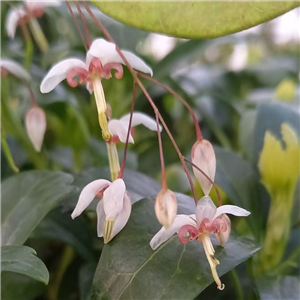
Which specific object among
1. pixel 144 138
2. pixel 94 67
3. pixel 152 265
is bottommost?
pixel 144 138

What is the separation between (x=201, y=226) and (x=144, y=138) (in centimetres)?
37

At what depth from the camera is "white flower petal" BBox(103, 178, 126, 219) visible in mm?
302

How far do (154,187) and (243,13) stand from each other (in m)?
0.18

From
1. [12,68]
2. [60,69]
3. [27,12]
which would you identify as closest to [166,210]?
[60,69]

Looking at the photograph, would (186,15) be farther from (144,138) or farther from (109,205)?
(144,138)

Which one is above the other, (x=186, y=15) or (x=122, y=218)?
(x=186, y=15)

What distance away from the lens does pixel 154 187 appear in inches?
15.9

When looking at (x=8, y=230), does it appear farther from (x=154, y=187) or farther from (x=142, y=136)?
(x=142, y=136)

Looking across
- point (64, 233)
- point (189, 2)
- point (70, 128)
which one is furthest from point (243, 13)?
point (70, 128)

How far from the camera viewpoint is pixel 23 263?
11.1 inches

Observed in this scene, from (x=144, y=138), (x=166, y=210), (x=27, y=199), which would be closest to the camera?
(x=166, y=210)

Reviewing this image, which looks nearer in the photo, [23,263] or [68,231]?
[23,263]

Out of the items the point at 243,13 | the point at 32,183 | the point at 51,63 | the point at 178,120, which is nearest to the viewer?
the point at 243,13

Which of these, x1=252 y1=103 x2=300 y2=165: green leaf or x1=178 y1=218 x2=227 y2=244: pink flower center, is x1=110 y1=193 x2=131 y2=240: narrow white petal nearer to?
x1=178 y1=218 x2=227 y2=244: pink flower center
